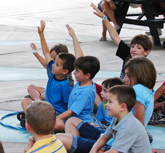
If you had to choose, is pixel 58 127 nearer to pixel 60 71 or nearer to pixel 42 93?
pixel 60 71

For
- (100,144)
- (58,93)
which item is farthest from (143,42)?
(100,144)

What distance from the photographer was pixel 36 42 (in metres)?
8.93

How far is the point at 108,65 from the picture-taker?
689 cm

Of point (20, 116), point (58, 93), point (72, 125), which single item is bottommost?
point (20, 116)

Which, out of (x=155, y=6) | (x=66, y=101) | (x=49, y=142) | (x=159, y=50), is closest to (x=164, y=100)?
(x=66, y=101)

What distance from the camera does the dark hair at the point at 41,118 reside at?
254 centimetres

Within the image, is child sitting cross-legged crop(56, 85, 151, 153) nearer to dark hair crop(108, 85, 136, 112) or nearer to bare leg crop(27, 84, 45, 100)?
dark hair crop(108, 85, 136, 112)

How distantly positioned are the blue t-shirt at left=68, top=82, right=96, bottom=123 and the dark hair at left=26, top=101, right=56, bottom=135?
3.17ft

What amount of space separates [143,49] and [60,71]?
102cm

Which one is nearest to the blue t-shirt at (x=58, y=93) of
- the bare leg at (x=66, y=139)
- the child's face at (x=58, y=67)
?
the child's face at (x=58, y=67)

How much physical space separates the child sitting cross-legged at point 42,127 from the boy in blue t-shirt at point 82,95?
3.19 ft

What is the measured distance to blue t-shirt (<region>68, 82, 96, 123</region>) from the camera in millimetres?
3562

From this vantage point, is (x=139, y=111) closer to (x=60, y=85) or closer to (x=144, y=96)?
(x=144, y=96)

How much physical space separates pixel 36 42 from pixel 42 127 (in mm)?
6571
